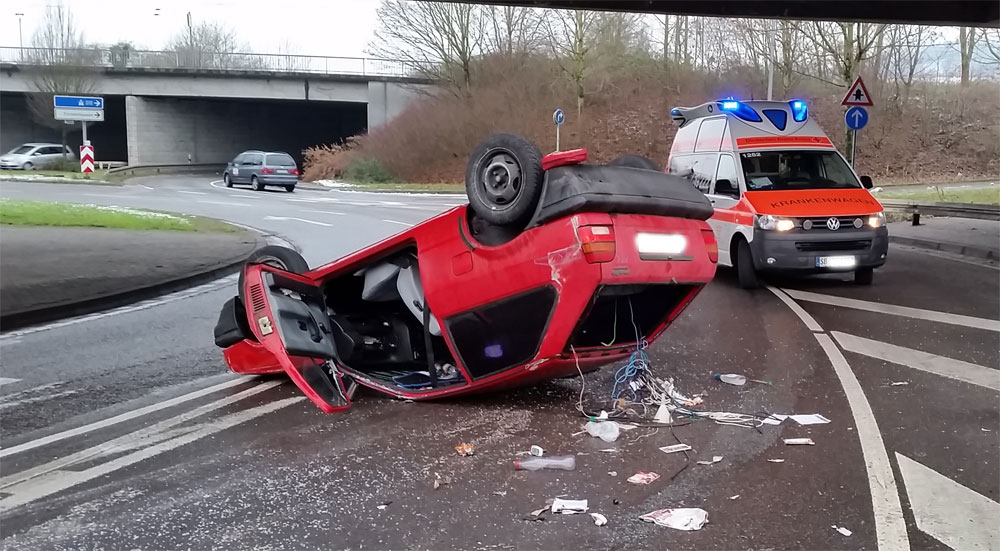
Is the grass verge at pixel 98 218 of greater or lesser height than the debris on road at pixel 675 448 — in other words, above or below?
above

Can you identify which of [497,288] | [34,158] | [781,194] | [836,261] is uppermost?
[34,158]

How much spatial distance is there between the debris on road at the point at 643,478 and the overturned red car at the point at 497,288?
983 mm

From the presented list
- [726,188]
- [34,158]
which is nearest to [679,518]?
[726,188]

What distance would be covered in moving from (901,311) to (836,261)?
138cm

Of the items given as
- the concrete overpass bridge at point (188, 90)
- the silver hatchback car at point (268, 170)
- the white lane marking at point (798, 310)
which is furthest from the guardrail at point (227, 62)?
the white lane marking at point (798, 310)

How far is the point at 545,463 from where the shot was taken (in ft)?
15.2

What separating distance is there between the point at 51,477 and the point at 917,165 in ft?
144

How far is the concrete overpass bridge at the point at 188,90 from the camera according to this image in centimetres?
4672

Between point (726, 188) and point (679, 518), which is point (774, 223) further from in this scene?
point (679, 518)

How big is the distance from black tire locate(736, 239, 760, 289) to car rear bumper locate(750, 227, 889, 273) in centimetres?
35

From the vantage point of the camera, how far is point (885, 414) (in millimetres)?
5676

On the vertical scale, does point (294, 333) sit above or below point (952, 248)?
above

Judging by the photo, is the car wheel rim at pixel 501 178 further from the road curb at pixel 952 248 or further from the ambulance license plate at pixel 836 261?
the road curb at pixel 952 248

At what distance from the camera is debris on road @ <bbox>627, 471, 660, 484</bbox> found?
440cm
